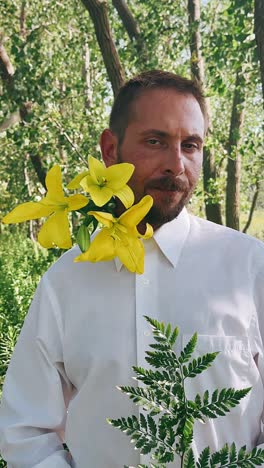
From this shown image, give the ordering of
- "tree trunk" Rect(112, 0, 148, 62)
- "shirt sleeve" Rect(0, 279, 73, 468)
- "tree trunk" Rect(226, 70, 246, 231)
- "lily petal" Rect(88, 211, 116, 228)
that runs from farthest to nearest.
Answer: "tree trunk" Rect(226, 70, 246, 231), "tree trunk" Rect(112, 0, 148, 62), "shirt sleeve" Rect(0, 279, 73, 468), "lily petal" Rect(88, 211, 116, 228)

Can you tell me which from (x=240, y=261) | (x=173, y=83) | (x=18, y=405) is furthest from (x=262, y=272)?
(x=18, y=405)

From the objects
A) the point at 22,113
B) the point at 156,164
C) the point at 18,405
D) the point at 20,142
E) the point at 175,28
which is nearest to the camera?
A: the point at 156,164

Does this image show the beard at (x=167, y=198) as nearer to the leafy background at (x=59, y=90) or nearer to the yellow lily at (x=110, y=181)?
the yellow lily at (x=110, y=181)

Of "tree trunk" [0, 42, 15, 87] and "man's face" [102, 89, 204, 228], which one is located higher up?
"tree trunk" [0, 42, 15, 87]

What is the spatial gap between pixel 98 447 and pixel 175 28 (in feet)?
22.9

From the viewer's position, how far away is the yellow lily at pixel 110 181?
4.10ft

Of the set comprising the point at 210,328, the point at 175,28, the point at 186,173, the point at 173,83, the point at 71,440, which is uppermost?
the point at 175,28

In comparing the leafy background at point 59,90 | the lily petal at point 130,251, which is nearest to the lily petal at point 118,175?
the lily petal at point 130,251

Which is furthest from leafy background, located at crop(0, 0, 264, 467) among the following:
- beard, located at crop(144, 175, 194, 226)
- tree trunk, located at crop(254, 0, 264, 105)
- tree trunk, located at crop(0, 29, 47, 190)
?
beard, located at crop(144, 175, 194, 226)

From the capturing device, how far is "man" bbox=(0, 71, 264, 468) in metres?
1.47

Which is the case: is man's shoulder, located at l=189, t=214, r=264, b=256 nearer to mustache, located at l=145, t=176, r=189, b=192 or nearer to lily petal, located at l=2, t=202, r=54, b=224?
mustache, located at l=145, t=176, r=189, b=192

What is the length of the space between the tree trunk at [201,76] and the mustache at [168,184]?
5749mm

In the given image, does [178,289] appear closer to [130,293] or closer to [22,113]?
[130,293]

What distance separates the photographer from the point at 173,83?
1572 mm
